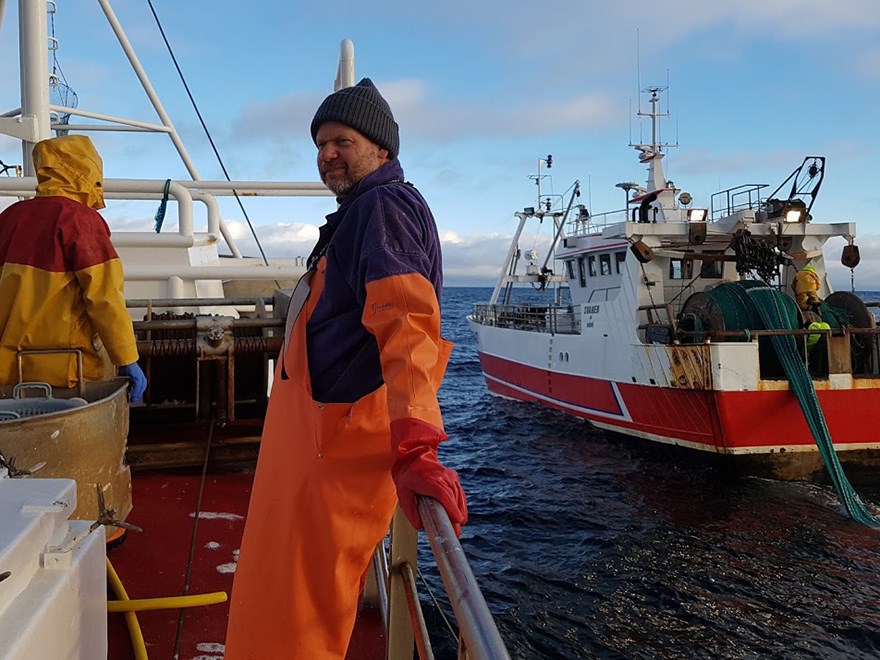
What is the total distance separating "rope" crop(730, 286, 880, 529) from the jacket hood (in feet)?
31.2

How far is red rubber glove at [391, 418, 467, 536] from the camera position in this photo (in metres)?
1.37

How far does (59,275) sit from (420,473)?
2307 mm

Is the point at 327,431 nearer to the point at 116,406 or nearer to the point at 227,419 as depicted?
the point at 116,406

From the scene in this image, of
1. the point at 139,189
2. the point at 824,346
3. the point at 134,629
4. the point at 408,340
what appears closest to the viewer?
the point at 408,340

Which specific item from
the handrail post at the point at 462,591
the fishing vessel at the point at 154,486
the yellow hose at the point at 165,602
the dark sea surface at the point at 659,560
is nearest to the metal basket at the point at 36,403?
the fishing vessel at the point at 154,486

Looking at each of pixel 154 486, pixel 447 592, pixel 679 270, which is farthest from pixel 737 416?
pixel 447 592

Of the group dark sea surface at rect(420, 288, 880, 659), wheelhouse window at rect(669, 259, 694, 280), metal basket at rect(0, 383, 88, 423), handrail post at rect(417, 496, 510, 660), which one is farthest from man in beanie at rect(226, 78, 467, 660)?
wheelhouse window at rect(669, 259, 694, 280)

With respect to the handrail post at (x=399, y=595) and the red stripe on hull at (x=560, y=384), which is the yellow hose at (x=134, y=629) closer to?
the handrail post at (x=399, y=595)

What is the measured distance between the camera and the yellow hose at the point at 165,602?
265 centimetres

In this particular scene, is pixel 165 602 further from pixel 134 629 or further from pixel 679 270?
pixel 679 270

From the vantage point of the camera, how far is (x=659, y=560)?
800cm

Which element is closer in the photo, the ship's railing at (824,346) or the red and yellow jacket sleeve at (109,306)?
the red and yellow jacket sleeve at (109,306)

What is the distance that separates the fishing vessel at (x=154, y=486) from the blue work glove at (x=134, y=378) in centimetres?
7

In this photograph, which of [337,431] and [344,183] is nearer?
[337,431]
